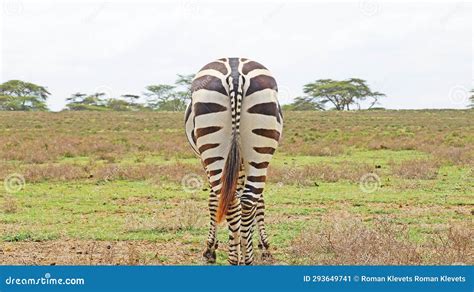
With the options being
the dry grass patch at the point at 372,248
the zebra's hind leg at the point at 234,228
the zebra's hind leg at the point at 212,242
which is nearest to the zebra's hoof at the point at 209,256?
the zebra's hind leg at the point at 212,242

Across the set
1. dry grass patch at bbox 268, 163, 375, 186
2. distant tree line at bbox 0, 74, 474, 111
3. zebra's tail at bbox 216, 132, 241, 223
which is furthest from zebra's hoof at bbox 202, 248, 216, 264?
distant tree line at bbox 0, 74, 474, 111

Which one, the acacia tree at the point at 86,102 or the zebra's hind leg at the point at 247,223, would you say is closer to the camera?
the zebra's hind leg at the point at 247,223

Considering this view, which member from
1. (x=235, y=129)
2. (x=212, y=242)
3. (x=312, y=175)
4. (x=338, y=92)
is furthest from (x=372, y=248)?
(x=338, y=92)

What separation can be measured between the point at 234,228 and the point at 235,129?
1.00 metres

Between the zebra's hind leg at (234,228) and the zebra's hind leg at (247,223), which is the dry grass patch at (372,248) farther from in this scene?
the zebra's hind leg at (234,228)

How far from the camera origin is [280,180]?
13.1 meters

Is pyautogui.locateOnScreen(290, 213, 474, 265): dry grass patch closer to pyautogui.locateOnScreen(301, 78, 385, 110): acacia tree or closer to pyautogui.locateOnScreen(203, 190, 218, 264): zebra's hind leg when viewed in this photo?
pyautogui.locateOnScreen(203, 190, 218, 264): zebra's hind leg

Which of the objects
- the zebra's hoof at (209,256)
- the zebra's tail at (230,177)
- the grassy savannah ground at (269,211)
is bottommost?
the zebra's hoof at (209,256)

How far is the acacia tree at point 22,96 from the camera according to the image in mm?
65125

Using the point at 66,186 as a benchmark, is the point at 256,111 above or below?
above

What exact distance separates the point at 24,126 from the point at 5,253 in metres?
29.5

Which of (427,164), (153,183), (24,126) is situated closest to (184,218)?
(153,183)

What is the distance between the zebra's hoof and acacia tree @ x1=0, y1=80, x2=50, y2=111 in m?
62.4
